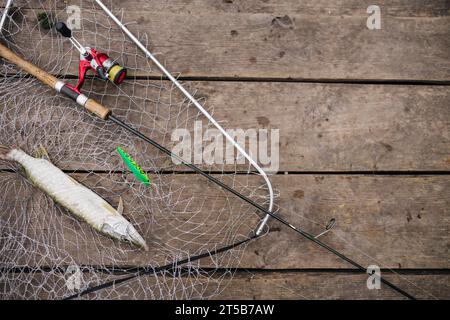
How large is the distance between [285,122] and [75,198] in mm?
973

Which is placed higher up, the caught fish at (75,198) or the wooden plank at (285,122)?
the wooden plank at (285,122)

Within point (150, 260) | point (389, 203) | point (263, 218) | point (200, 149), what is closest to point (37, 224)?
point (150, 260)

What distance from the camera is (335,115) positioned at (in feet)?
5.86

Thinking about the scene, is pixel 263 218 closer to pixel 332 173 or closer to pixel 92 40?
pixel 332 173

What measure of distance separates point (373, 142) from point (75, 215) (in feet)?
4.47

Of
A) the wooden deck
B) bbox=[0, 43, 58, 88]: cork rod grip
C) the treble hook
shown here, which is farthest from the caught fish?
the treble hook

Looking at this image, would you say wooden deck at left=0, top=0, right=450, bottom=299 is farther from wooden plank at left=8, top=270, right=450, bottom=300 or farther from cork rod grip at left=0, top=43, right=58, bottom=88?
cork rod grip at left=0, top=43, right=58, bottom=88

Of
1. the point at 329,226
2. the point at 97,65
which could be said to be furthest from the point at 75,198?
the point at 329,226

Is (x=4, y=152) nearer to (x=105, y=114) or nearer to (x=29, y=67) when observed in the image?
(x=29, y=67)

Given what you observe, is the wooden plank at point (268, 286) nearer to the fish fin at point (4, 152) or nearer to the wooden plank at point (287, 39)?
the fish fin at point (4, 152)

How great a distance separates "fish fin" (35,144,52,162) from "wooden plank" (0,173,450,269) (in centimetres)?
15

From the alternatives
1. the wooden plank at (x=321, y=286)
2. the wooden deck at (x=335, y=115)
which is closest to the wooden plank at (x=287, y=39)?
the wooden deck at (x=335, y=115)

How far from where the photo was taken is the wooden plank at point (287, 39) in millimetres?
1783
